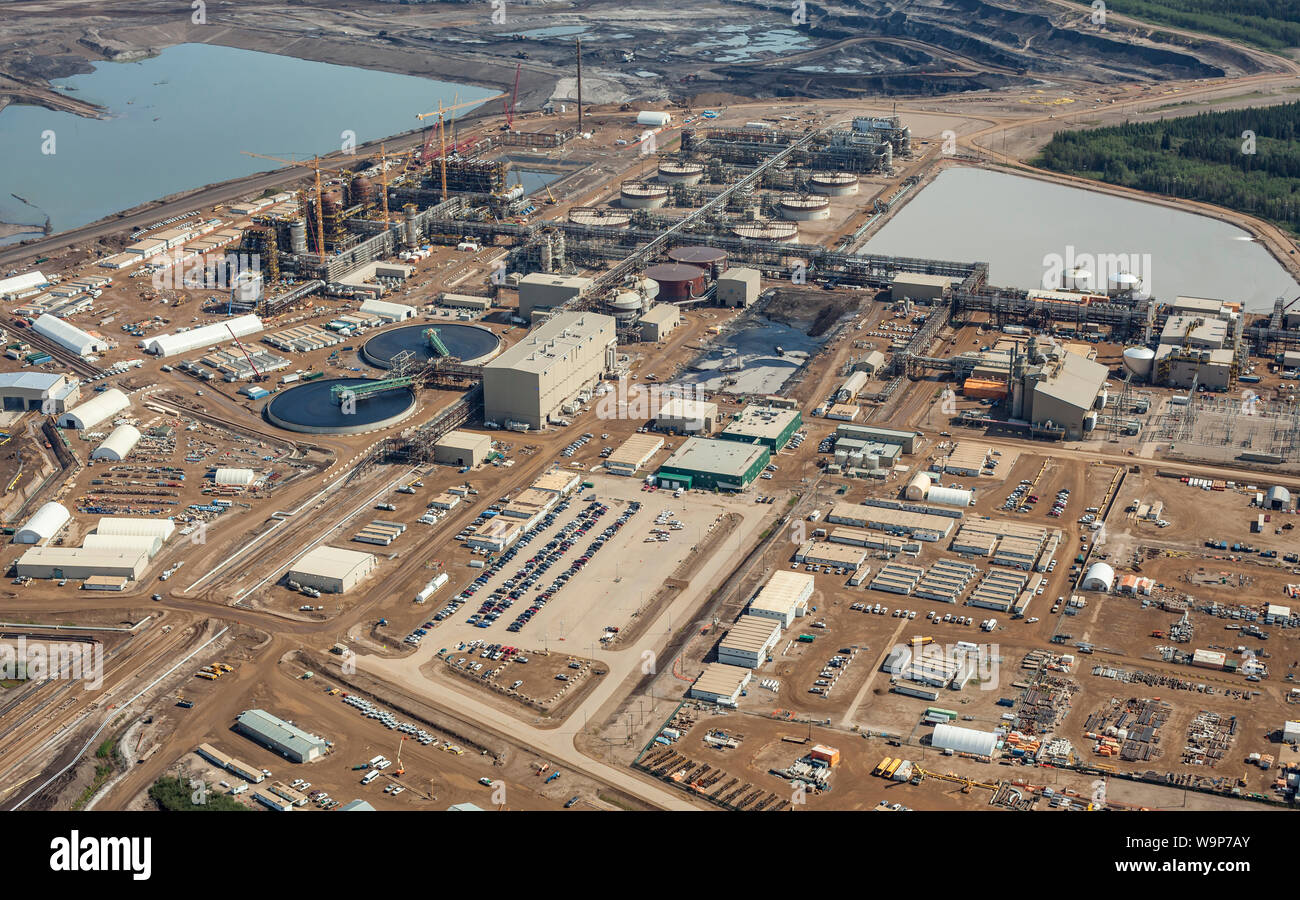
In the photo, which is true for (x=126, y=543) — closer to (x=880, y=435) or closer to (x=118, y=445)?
(x=118, y=445)

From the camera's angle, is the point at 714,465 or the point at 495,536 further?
the point at 714,465

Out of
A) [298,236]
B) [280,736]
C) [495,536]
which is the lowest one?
[280,736]

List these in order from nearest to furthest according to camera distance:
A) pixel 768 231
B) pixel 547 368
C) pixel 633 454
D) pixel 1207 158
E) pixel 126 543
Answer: pixel 126 543
pixel 633 454
pixel 547 368
pixel 768 231
pixel 1207 158

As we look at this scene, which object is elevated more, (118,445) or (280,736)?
(118,445)

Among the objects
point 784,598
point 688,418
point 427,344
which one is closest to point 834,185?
point 427,344

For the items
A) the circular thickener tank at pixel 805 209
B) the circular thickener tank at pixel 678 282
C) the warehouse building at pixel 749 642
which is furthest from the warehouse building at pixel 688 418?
the circular thickener tank at pixel 805 209

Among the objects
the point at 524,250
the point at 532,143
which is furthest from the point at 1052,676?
the point at 532,143

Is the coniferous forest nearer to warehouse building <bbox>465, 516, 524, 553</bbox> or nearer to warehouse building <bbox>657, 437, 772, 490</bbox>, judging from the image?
warehouse building <bbox>657, 437, 772, 490</bbox>

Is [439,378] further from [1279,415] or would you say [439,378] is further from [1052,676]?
[1279,415]
